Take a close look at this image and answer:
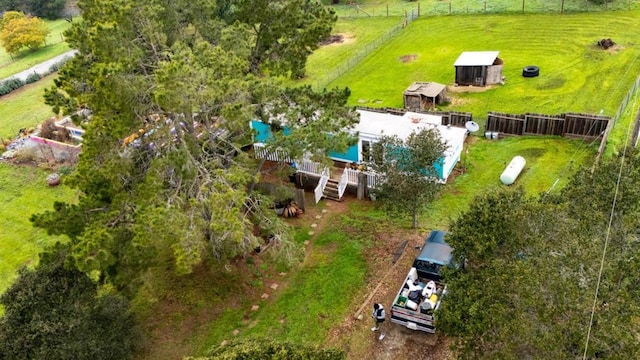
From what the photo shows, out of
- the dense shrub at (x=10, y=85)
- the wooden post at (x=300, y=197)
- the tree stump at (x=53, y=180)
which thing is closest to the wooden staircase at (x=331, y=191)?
the wooden post at (x=300, y=197)

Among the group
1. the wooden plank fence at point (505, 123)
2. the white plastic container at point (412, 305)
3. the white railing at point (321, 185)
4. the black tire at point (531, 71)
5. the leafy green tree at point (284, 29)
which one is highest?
the leafy green tree at point (284, 29)

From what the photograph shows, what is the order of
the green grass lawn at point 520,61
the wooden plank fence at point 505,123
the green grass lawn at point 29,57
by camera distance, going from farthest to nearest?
the green grass lawn at point 29,57 → the green grass lawn at point 520,61 → the wooden plank fence at point 505,123

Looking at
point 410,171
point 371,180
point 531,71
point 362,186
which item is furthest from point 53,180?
point 531,71

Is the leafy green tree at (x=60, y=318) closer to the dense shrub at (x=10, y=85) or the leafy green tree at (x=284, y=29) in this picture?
the leafy green tree at (x=284, y=29)

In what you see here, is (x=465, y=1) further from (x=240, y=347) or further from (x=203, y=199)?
(x=240, y=347)

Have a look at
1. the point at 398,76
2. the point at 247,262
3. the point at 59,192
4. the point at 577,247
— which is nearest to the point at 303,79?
the point at 398,76

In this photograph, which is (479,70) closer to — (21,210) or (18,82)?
(21,210)

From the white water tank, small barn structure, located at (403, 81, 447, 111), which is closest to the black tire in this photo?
small barn structure, located at (403, 81, 447, 111)
